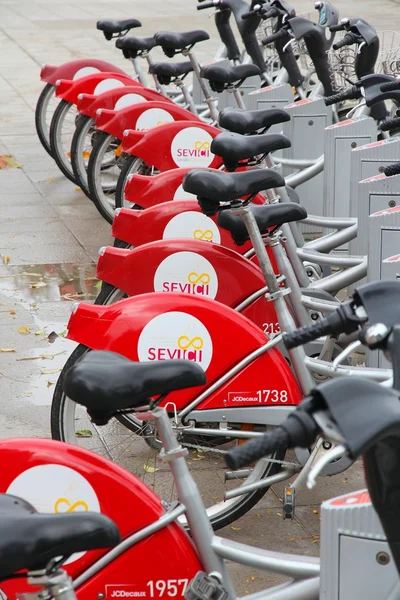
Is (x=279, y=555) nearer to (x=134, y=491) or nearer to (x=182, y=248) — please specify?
(x=134, y=491)

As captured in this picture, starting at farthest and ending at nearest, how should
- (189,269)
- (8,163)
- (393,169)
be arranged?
(8,163) < (189,269) < (393,169)

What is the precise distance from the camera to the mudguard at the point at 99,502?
8.83 feet

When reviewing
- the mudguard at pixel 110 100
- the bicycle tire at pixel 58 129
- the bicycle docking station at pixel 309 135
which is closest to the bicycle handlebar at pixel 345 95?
the bicycle docking station at pixel 309 135

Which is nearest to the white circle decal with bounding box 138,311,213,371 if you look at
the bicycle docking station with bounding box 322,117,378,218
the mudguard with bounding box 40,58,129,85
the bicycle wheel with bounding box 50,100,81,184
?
the bicycle docking station with bounding box 322,117,378,218

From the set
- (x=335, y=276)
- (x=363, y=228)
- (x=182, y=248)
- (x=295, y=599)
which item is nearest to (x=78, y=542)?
(x=295, y=599)

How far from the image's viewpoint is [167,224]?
475cm

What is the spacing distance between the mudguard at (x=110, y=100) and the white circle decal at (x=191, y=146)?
41.9 inches

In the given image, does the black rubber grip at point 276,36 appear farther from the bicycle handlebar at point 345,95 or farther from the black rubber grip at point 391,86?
the black rubber grip at point 391,86

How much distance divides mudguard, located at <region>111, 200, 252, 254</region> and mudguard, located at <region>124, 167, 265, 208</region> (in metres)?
0.58

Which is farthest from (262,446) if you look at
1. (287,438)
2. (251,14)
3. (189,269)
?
(251,14)

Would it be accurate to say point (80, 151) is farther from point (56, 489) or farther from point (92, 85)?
point (56, 489)

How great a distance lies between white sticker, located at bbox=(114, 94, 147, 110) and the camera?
7.21m

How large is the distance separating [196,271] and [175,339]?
2.27 feet

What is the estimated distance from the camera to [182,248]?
4172 mm
